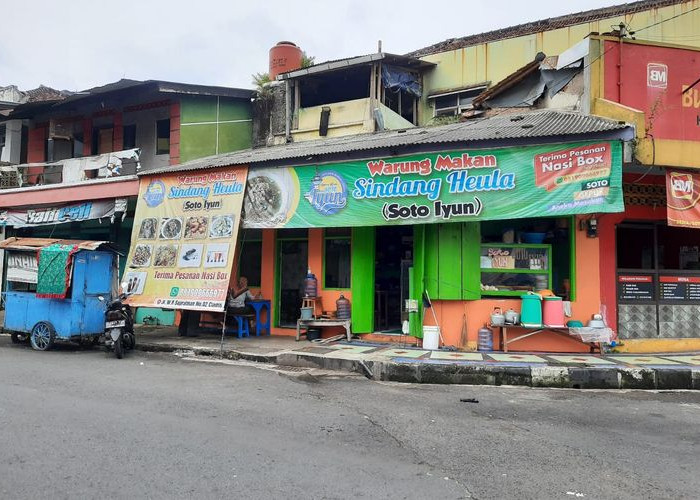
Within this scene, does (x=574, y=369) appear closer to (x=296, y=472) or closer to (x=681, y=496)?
(x=681, y=496)

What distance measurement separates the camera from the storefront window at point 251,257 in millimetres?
13641

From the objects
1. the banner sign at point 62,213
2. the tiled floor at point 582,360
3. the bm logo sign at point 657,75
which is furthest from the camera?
the banner sign at point 62,213

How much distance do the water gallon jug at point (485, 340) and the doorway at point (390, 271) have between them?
263cm

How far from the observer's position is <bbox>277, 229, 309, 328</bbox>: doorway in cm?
1303

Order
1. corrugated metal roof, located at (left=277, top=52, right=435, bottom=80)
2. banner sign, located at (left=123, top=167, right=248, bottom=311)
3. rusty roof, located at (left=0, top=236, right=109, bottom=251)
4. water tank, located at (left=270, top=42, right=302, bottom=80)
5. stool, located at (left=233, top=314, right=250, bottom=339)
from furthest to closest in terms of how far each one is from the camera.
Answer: water tank, located at (left=270, top=42, right=302, bottom=80) < corrugated metal roof, located at (left=277, top=52, right=435, bottom=80) < stool, located at (left=233, top=314, right=250, bottom=339) < banner sign, located at (left=123, top=167, right=248, bottom=311) < rusty roof, located at (left=0, top=236, right=109, bottom=251)

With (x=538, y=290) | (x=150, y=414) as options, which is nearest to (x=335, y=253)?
(x=538, y=290)

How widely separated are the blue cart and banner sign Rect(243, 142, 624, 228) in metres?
3.43

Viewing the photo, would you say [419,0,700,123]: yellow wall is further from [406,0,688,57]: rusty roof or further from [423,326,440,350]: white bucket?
[423,326,440,350]: white bucket

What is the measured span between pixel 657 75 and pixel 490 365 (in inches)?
273

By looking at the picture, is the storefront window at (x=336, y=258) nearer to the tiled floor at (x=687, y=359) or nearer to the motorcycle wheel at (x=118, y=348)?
the motorcycle wheel at (x=118, y=348)

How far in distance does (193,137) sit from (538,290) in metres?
11.7

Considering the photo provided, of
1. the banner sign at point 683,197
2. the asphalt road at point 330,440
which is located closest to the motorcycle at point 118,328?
the asphalt road at point 330,440

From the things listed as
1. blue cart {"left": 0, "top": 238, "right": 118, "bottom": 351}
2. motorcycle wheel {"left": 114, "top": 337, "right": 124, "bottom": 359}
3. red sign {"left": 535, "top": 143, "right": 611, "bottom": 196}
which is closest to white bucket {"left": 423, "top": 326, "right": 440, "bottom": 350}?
red sign {"left": 535, "top": 143, "right": 611, "bottom": 196}

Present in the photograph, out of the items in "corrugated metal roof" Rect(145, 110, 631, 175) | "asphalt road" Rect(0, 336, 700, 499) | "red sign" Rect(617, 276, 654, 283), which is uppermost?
"corrugated metal roof" Rect(145, 110, 631, 175)
